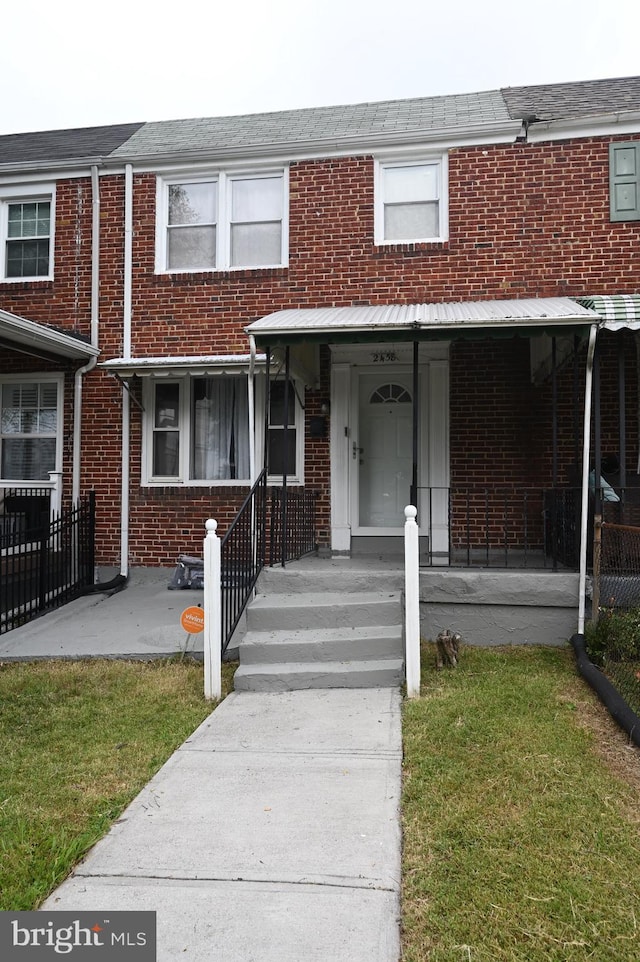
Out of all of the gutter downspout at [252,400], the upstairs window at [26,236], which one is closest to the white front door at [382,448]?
the gutter downspout at [252,400]

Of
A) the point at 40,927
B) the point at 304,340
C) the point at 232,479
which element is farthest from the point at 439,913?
the point at 232,479

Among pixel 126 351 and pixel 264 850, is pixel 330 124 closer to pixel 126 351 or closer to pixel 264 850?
pixel 126 351

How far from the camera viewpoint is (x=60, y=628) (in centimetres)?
688

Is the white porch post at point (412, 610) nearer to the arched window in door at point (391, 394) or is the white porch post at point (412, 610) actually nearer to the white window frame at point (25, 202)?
the arched window in door at point (391, 394)

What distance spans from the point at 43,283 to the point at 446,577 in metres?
6.74

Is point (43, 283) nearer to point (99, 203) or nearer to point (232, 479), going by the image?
point (99, 203)

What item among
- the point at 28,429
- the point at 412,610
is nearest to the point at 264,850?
the point at 412,610

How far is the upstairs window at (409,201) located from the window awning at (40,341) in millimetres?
4020

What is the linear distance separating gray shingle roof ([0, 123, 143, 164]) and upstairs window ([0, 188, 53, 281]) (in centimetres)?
50

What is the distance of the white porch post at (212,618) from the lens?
5.11 meters

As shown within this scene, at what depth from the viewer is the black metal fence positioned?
6.96 m

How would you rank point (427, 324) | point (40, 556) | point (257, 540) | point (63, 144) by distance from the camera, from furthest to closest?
point (63, 144), point (40, 556), point (257, 540), point (427, 324)

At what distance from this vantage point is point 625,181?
774 centimetres

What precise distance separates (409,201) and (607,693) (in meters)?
6.25
